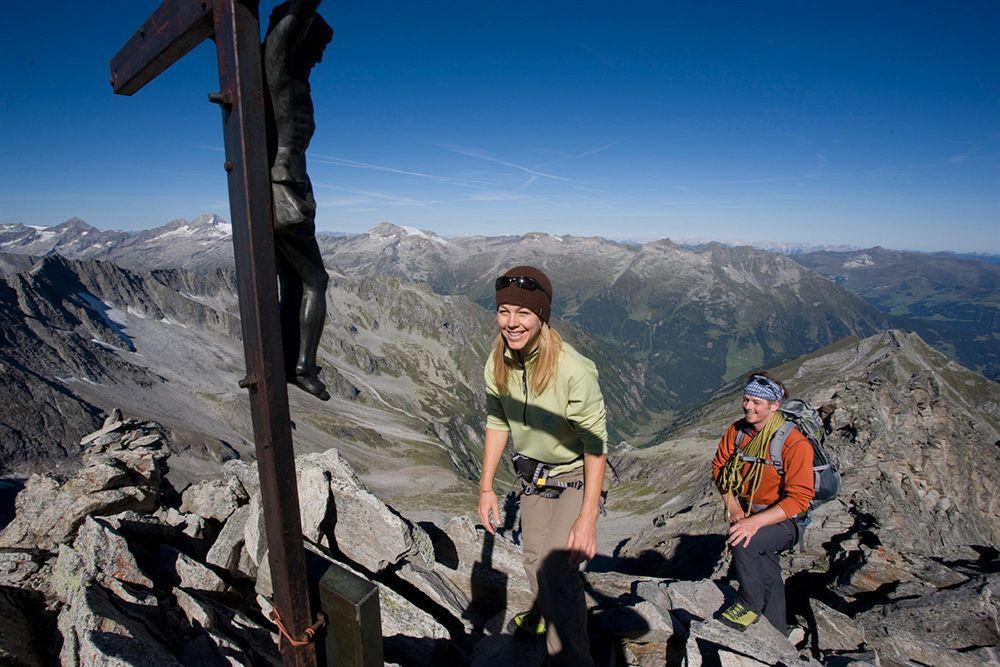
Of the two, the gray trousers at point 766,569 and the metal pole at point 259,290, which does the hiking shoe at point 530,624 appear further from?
the metal pole at point 259,290

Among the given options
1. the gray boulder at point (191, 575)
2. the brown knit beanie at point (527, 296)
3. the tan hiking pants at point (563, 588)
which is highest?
the brown knit beanie at point (527, 296)

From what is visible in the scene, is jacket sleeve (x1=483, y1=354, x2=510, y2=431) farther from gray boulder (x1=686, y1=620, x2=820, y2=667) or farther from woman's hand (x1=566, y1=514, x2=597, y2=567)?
gray boulder (x1=686, y1=620, x2=820, y2=667)

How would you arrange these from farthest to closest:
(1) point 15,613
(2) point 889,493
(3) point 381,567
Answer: (2) point 889,493, (3) point 381,567, (1) point 15,613

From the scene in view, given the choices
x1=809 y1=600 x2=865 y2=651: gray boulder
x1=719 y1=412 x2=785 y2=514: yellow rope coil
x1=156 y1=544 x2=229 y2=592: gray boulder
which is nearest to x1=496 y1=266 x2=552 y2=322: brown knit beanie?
x1=719 y1=412 x2=785 y2=514: yellow rope coil

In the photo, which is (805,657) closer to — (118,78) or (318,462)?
(318,462)

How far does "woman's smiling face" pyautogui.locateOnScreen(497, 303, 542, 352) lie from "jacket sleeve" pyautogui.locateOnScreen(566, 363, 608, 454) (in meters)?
0.72

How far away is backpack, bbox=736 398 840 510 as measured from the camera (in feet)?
26.5

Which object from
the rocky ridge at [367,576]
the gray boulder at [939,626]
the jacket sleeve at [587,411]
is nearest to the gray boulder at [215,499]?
the rocky ridge at [367,576]

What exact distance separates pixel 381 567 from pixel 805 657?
7.45 meters

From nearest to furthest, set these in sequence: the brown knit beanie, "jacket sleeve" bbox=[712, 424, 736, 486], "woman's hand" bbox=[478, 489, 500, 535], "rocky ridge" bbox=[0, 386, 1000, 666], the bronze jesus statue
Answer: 1. the bronze jesus statue
2. the brown knit beanie
3. "rocky ridge" bbox=[0, 386, 1000, 666]
4. "woman's hand" bbox=[478, 489, 500, 535]
5. "jacket sleeve" bbox=[712, 424, 736, 486]

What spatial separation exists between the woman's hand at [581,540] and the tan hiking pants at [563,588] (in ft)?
0.67

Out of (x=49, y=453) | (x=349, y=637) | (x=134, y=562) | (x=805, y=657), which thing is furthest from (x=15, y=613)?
(x=49, y=453)

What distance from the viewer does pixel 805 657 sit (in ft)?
25.0

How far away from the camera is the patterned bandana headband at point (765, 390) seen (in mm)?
8023
